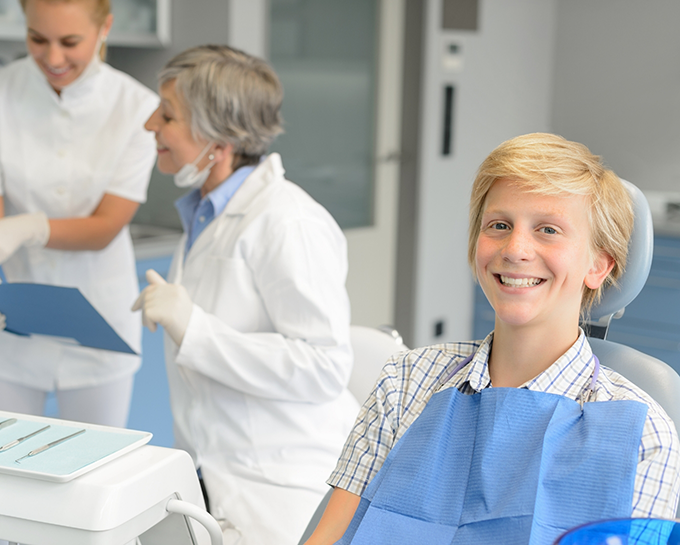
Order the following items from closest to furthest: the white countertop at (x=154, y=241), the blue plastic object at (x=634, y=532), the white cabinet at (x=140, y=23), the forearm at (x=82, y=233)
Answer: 1. the blue plastic object at (x=634, y=532)
2. the forearm at (x=82, y=233)
3. the white countertop at (x=154, y=241)
4. the white cabinet at (x=140, y=23)

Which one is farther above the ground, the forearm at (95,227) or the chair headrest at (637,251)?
the chair headrest at (637,251)

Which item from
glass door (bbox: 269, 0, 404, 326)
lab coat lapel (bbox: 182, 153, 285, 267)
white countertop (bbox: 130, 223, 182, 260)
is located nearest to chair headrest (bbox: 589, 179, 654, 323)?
lab coat lapel (bbox: 182, 153, 285, 267)

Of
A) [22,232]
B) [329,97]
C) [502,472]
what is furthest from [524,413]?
[329,97]

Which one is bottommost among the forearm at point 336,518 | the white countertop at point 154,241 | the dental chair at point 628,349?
the forearm at point 336,518

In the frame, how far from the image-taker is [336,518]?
1098 mm

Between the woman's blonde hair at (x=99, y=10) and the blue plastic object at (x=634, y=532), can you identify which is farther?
the woman's blonde hair at (x=99, y=10)

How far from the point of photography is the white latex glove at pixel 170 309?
4.80ft

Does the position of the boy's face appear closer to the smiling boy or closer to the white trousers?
the smiling boy

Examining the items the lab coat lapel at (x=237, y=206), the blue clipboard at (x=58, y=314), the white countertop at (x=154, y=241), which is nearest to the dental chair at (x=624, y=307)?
the lab coat lapel at (x=237, y=206)

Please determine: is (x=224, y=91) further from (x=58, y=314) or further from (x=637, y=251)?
(x=637, y=251)

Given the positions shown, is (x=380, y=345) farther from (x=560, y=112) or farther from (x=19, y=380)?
(x=560, y=112)

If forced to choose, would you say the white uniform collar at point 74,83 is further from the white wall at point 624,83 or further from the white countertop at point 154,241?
the white wall at point 624,83

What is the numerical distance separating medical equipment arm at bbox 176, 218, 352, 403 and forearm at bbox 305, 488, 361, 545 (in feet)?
1.23

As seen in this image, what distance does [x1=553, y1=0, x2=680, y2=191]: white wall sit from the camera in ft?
13.0
